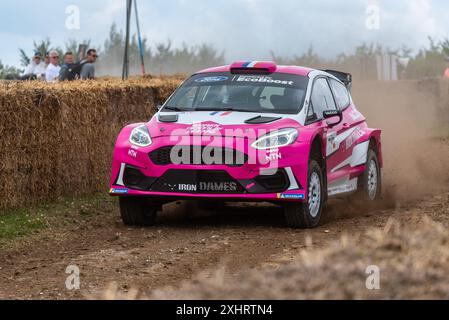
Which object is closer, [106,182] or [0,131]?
[0,131]

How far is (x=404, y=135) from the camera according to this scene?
2489 cm

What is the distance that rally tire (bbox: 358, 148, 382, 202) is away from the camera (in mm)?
13109

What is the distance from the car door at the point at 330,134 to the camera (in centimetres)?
1171

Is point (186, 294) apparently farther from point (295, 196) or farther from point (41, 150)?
point (41, 150)

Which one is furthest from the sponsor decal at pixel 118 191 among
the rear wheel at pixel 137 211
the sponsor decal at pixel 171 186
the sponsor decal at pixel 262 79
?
the sponsor decal at pixel 262 79

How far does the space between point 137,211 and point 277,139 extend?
178 centimetres

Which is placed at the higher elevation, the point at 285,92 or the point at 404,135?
the point at 285,92

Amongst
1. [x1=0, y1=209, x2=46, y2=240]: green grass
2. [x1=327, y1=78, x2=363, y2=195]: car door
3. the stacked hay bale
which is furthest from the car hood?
the stacked hay bale

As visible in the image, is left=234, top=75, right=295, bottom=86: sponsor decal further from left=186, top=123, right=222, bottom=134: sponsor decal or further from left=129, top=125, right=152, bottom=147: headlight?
left=129, top=125, right=152, bottom=147: headlight

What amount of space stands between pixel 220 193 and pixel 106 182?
4.51m

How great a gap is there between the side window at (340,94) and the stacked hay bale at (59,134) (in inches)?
133

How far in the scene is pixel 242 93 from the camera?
11.8 metres

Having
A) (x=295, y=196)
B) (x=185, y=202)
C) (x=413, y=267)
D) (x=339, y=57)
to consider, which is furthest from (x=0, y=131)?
(x=339, y=57)

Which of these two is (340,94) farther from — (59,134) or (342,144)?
(59,134)
